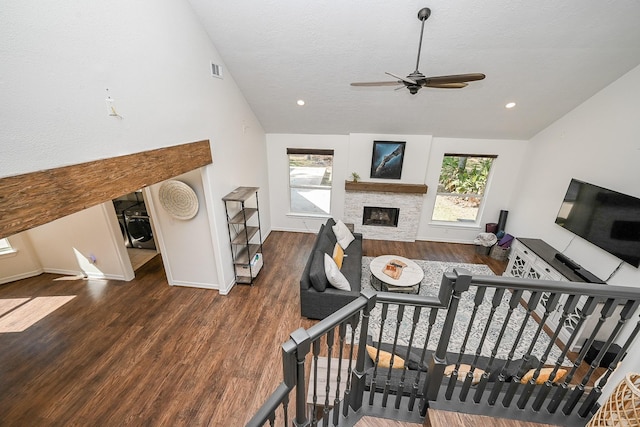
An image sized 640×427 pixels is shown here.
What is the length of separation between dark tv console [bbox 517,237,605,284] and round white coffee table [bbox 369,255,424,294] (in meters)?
1.73

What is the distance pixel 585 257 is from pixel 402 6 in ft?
13.3

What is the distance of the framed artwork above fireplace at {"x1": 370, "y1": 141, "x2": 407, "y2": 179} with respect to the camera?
16.8ft

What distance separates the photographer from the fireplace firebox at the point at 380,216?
566 cm

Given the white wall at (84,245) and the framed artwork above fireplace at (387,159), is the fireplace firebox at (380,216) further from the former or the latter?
the white wall at (84,245)

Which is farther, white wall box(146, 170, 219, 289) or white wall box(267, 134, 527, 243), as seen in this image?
white wall box(267, 134, 527, 243)

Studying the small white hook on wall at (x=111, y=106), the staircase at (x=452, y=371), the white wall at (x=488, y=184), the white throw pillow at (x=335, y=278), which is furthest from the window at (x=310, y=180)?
the staircase at (x=452, y=371)

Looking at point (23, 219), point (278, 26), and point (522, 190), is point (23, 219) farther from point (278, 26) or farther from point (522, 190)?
point (522, 190)

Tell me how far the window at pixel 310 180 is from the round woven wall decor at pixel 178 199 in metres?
2.66

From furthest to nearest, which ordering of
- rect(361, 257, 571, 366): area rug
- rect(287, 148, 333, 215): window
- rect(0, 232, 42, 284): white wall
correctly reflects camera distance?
rect(287, 148, 333, 215): window → rect(0, 232, 42, 284): white wall → rect(361, 257, 571, 366): area rug

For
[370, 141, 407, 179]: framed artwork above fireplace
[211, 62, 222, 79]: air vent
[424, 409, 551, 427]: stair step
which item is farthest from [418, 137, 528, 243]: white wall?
[424, 409, 551, 427]: stair step

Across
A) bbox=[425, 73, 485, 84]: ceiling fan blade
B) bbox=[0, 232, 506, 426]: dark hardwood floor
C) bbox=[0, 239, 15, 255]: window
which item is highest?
bbox=[425, 73, 485, 84]: ceiling fan blade

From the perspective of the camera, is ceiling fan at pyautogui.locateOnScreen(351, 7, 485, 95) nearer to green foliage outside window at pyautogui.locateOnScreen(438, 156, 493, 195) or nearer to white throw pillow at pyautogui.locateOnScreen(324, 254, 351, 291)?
white throw pillow at pyautogui.locateOnScreen(324, 254, 351, 291)

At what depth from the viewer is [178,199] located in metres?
3.41

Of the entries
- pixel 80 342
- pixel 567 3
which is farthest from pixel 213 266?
pixel 567 3
